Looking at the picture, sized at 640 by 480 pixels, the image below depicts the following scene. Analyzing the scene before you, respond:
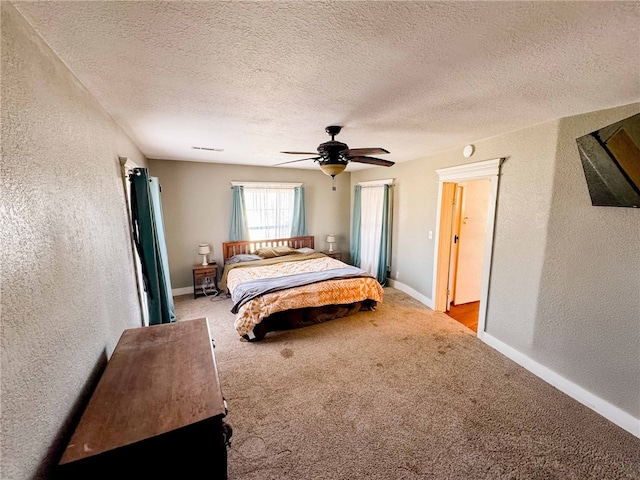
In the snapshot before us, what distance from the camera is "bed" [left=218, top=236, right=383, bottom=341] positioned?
303 centimetres

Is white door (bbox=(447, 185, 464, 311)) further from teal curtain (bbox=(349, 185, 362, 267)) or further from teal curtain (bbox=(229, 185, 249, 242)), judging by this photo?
teal curtain (bbox=(229, 185, 249, 242))

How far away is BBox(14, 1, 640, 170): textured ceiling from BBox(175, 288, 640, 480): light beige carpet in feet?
7.50

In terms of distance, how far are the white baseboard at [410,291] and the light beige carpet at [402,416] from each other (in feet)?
2.99

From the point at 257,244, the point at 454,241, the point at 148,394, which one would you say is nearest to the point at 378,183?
the point at 454,241

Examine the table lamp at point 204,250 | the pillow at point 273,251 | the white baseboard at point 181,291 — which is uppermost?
the table lamp at point 204,250

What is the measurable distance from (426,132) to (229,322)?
3289 mm

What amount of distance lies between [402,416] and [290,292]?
5.50ft

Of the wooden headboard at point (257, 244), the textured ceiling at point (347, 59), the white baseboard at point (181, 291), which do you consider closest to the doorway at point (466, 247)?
the textured ceiling at point (347, 59)

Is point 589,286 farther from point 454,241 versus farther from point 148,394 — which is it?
point 148,394

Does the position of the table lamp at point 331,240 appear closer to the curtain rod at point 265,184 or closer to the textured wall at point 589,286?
the curtain rod at point 265,184

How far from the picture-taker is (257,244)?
5.07 m

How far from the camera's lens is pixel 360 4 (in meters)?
0.92

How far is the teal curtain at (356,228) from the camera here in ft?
17.7

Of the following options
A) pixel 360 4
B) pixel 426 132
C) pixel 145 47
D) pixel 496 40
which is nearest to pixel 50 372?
pixel 145 47
